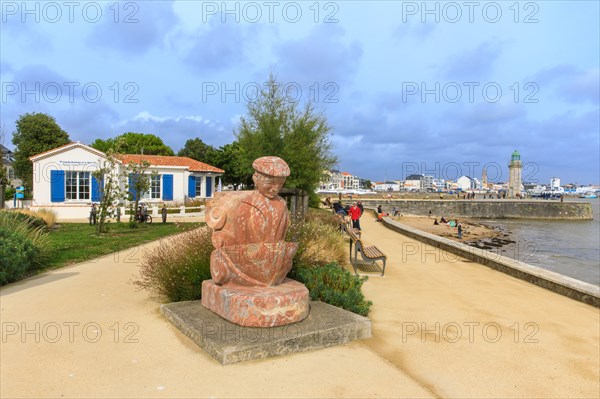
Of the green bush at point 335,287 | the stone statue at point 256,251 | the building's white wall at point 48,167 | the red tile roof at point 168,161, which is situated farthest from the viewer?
the red tile roof at point 168,161

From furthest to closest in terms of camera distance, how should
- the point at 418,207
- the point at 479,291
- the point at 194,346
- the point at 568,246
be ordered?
the point at 418,207 < the point at 568,246 < the point at 479,291 < the point at 194,346

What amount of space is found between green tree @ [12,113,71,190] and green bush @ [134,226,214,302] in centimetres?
3826

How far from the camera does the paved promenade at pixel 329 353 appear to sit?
3.24 m

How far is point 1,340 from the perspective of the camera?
4.09 meters

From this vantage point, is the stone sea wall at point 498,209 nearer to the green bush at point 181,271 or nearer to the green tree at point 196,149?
the green tree at point 196,149

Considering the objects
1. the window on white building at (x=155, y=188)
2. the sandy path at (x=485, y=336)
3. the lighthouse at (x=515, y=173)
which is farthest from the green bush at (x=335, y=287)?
the lighthouse at (x=515, y=173)

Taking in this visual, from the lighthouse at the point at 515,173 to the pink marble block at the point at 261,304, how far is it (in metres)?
96.2

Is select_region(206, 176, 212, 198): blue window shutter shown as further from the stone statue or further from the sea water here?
the stone statue

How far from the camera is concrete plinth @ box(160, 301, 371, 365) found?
3.64 meters

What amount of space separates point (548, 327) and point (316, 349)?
3295 mm

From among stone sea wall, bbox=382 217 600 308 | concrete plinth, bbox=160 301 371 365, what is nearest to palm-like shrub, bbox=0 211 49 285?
concrete plinth, bbox=160 301 371 365

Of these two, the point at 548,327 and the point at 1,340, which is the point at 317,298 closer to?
the point at 548,327

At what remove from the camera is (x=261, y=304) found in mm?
4031

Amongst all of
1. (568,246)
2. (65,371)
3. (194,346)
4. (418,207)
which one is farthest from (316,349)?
(418,207)
